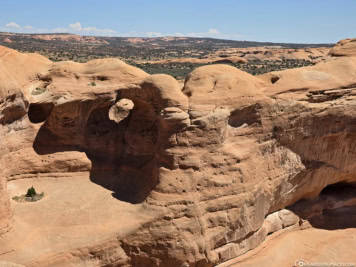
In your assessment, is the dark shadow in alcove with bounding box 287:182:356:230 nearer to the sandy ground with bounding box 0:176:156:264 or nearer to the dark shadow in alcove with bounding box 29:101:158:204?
the dark shadow in alcove with bounding box 29:101:158:204

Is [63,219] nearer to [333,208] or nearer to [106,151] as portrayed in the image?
[106,151]

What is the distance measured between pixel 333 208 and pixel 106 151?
12.8m

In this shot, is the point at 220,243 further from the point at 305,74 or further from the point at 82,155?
the point at 305,74

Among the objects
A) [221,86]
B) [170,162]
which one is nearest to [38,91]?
[170,162]

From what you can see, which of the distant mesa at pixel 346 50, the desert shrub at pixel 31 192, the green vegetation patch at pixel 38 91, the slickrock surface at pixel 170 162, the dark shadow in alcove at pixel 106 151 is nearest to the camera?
the slickrock surface at pixel 170 162

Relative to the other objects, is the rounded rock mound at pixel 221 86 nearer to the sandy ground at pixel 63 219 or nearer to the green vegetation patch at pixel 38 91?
the sandy ground at pixel 63 219

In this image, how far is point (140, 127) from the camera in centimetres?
1697

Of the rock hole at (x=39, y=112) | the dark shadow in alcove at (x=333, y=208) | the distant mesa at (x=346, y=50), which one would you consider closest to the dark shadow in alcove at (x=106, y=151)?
the rock hole at (x=39, y=112)

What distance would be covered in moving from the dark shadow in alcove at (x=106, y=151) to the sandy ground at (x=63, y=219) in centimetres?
92

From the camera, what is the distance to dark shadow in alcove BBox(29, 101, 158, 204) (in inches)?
612

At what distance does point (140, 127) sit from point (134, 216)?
5.17m

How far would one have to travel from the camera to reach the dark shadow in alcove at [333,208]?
1772cm

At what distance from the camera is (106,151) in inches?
675

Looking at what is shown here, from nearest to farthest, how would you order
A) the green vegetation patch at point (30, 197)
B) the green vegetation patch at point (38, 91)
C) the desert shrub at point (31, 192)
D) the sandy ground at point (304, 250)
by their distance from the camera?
the green vegetation patch at point (30, 197)
the desert shrub at point (31, 192)
the sandy ground at point (304, 250)
the green vegetation patch at point (38, 91)
